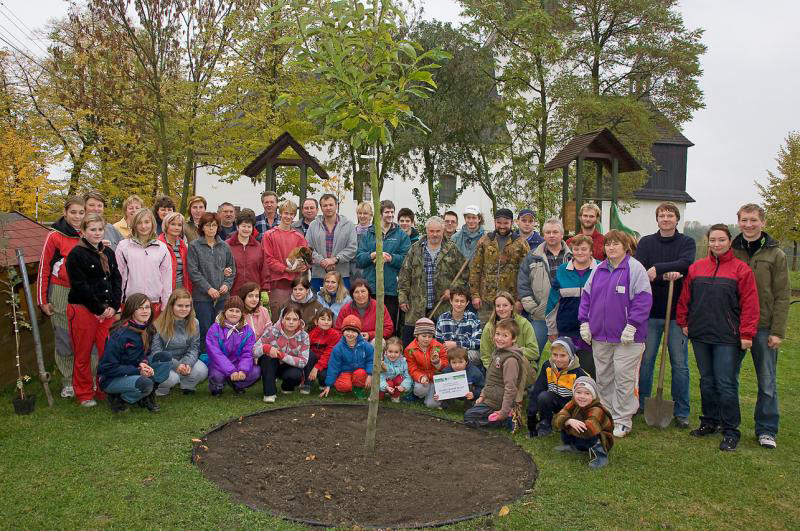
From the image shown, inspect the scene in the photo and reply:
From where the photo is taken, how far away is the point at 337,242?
809 cm

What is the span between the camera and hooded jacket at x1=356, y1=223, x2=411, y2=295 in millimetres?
7934

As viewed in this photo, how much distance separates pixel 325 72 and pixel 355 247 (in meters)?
4.09

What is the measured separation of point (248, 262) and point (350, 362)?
1879 mm

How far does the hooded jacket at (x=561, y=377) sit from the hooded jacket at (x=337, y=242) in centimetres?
311

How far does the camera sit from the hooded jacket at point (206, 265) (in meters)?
7.18

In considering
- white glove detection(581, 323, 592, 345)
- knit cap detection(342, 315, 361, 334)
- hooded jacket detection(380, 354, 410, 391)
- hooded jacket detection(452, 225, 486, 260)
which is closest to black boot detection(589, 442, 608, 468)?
white glove detection(581, 323, 592, 345)

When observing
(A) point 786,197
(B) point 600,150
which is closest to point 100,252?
(B) point 600,150

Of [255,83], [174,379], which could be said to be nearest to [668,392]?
[174,379]

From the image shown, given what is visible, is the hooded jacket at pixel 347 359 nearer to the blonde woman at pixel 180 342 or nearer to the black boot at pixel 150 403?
the blonde woman at pixel 180 342

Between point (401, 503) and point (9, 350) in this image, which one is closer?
point (401, 503)

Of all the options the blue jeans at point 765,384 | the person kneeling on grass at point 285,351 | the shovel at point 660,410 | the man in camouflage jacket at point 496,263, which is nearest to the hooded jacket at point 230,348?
the person kneeling on grass at point 285,351

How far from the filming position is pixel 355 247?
26.6 ft

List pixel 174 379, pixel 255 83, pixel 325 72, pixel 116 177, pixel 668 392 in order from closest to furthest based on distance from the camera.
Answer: pixel 325 72 < pixel 174 379 < pixel 668 392 < pixel 255 83 < pixel 116 177

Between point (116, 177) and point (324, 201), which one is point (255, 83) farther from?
point (324, 201)
